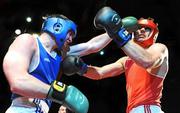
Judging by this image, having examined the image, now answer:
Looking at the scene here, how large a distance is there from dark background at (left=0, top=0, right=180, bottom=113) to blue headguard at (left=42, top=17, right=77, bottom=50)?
10.3 ft

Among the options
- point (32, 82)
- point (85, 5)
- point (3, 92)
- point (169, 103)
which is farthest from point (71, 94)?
point (3, 92)

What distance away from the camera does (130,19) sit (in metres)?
3.64

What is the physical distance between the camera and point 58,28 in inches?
110

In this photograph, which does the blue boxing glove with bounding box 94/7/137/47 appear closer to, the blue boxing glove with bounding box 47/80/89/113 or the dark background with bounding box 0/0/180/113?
the blue boxing glove with bounding box 47/80/89/113

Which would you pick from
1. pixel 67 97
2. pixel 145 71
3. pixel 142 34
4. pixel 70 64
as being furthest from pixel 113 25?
pixel 67 97

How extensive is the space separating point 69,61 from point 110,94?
13.5 feet

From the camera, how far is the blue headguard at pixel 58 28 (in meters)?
2.77

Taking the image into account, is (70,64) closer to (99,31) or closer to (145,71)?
(145,71)

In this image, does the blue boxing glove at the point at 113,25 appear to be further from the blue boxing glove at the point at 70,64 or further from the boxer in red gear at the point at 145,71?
the blue boxing glove at the point at 70,64

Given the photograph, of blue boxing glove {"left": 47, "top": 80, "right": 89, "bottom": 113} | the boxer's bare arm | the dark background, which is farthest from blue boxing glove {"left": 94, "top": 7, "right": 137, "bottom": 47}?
the dark background

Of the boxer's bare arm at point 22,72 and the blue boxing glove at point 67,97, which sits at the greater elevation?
the boxer's bare arm at point 22,72

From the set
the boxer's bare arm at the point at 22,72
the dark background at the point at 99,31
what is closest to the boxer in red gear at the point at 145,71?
the boxer's bare arm at the point at 22,72

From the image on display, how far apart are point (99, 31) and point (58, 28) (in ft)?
11.9

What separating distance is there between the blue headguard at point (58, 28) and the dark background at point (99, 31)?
124 inches
